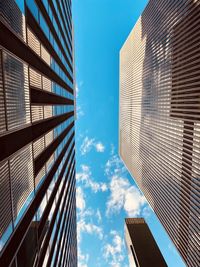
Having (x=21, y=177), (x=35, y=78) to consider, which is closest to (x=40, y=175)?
(x=21, y=177)

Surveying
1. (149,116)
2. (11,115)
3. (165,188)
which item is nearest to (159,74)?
(149,116)

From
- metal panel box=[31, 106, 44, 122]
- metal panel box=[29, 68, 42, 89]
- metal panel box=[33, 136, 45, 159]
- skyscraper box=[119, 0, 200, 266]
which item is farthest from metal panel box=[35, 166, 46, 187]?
skyscraper box=[119, 0, 200, 266]

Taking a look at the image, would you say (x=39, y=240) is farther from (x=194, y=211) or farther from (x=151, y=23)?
(x=151, y=23)

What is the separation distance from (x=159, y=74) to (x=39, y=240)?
6272cm

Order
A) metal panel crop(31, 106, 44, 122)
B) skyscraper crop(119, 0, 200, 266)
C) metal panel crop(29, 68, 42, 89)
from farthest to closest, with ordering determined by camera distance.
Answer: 1. skyscraper crop(119, 0, 200, 266)
2. metal panel crop(31, 106, 44, 122)
3. metal panel crop(29, 68, 42, 89)

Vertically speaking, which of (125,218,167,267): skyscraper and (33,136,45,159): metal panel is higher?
(33,136,45,159): metal panel

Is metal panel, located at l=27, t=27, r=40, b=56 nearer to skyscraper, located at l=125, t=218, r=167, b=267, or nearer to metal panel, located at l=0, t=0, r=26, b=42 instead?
metal panel, located at l=0, t=0, r=26, b=42

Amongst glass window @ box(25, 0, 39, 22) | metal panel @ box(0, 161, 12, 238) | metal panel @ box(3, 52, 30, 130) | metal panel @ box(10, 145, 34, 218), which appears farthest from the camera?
glass window @ box(25, 0, 39, 22)

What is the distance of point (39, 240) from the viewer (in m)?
18.8

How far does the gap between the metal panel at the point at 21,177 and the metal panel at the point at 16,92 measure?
2.50 m

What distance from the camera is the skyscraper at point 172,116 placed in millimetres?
39969

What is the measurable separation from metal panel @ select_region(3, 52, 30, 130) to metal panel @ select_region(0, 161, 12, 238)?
2912 millimetres

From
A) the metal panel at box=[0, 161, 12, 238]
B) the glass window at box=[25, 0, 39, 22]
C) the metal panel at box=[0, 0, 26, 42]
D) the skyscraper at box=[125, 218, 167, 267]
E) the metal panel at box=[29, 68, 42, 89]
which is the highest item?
the glass window at box=[25, 0, 39, 22]

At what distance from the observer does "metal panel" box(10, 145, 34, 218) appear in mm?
12462
